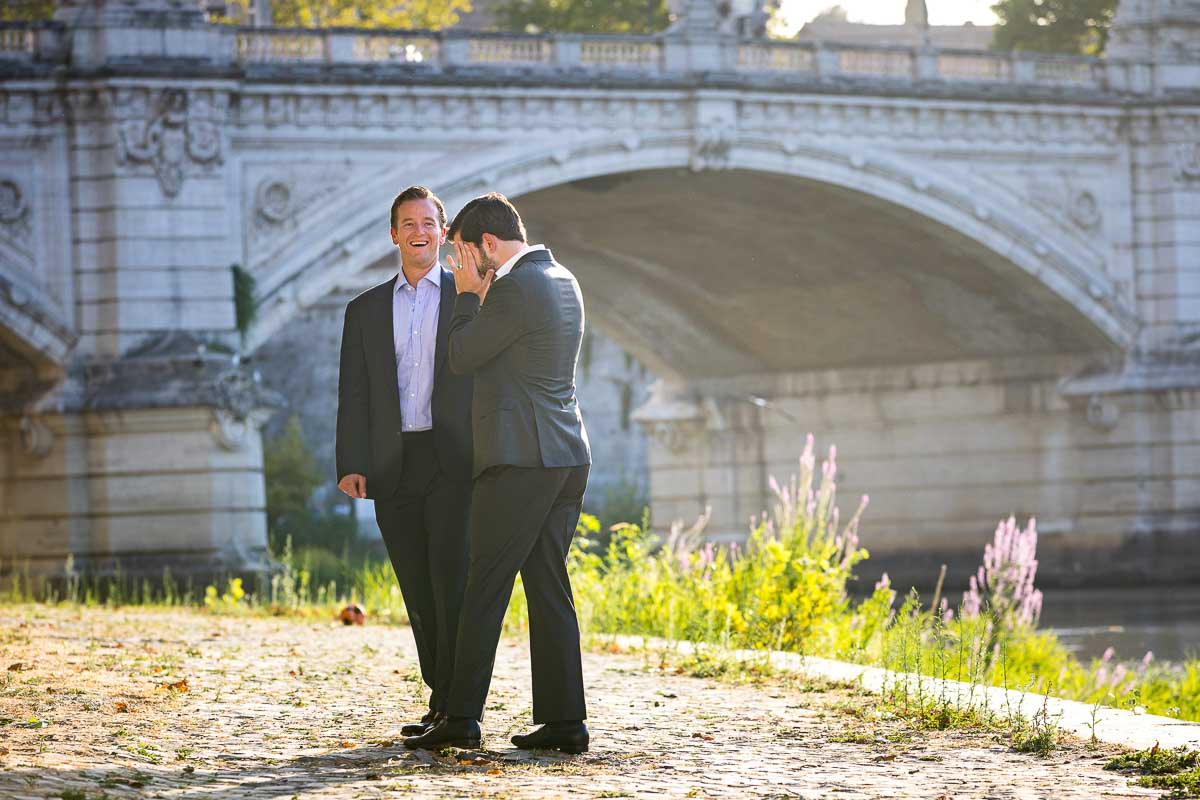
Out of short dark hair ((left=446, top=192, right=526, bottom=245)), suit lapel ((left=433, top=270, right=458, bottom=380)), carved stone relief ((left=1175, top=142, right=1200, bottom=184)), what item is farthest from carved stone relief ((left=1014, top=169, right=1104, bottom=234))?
short dark hair ((left=446, top=192, right=526, bottom=245))

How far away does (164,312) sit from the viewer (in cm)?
1884

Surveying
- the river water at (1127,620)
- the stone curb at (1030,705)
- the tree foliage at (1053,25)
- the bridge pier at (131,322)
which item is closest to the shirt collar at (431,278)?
the stone curb at (1030,705)

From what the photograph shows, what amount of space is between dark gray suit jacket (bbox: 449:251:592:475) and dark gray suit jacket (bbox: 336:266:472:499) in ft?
0.65

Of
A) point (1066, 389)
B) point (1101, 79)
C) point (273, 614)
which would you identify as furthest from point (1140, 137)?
point (273, 614)

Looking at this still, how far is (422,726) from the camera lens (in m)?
5.82

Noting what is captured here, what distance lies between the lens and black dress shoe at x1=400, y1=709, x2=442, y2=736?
5.81 m

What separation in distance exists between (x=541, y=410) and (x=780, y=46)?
17.5 metres

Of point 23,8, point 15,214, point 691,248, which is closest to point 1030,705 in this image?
point 15,214

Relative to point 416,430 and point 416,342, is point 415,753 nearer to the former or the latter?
point 416,430

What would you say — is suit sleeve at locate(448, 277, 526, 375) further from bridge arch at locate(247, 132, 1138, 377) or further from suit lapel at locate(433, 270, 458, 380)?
bridge arch at locate(247, 132, 1138, 377)

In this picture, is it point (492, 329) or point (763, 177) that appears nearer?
point (492, 329)

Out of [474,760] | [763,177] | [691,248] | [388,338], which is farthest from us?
[691,248]

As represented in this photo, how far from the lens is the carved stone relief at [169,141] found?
61.2 feet

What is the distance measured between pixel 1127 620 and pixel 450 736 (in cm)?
1583
